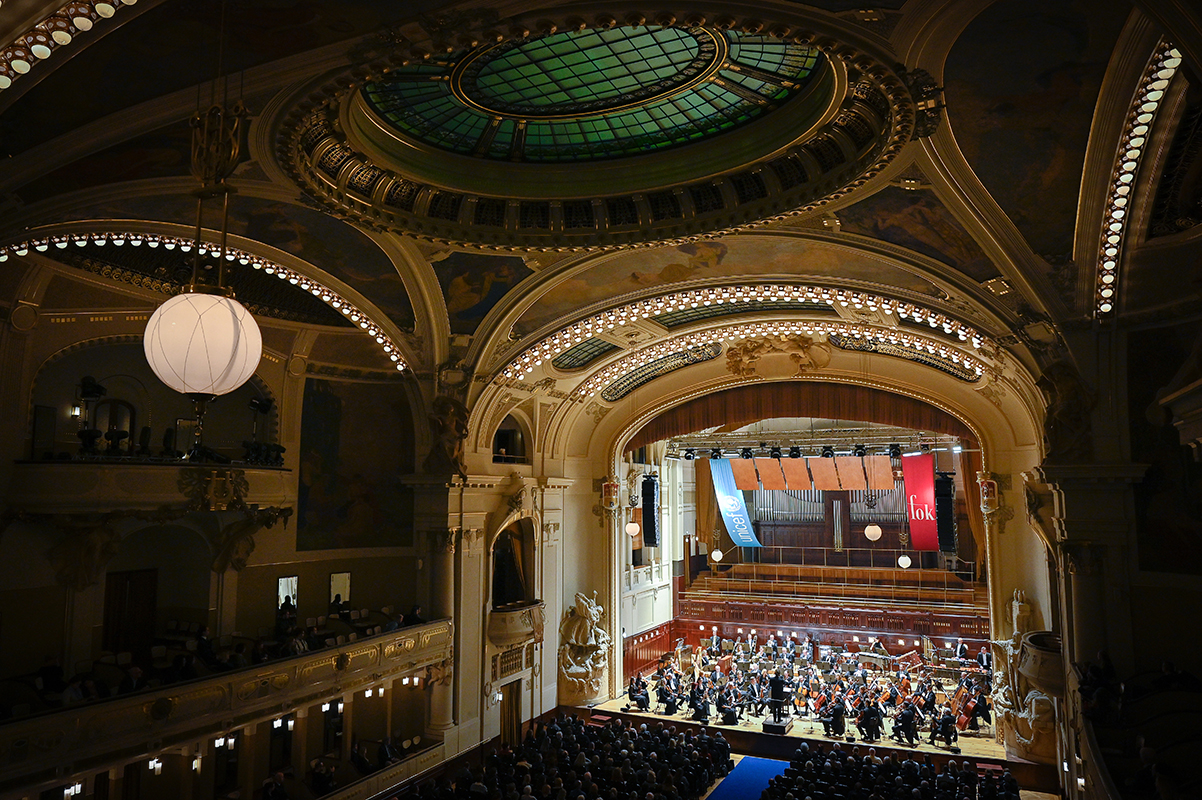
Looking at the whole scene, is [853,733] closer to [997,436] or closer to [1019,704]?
[1019,704]

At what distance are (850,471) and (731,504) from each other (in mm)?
4336

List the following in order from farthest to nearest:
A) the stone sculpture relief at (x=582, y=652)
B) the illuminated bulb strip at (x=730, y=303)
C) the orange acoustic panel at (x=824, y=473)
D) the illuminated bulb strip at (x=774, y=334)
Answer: the orange acoustic panel at (x=824, y=473) → the stone sculpture relief at (x=582, y=652) → the illuminated bulb strip at (x=774, y=334) → the illuminated bulb strip at (x=730, y=303)

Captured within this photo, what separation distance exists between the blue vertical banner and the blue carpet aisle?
30.5 ft

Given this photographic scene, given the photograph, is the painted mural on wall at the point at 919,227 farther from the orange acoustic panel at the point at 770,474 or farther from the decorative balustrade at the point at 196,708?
the orange acoustic panel at the point at 770,474

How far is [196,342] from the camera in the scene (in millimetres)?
4715

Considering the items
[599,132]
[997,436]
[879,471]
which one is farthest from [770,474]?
[599,132]

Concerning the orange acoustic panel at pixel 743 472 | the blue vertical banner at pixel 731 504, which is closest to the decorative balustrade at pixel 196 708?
the blue vertical banner at pixel 731 504

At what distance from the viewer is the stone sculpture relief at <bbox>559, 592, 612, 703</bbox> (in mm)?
20875

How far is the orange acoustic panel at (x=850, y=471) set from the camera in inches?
1053

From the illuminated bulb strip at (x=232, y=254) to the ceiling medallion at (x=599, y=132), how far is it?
7.80 ft

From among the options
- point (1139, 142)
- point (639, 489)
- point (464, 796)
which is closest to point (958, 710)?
point (639, 489)

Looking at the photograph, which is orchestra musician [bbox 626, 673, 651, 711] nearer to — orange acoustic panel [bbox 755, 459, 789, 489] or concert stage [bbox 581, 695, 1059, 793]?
concert stage [bbox 581, 695, 1059, 793]

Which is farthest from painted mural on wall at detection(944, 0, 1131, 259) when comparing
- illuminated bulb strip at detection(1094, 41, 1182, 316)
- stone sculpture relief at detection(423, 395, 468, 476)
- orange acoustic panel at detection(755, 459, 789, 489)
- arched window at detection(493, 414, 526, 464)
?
orange acoustic panel at detection(755, 459, 789, 489)

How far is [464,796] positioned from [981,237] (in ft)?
38.8
